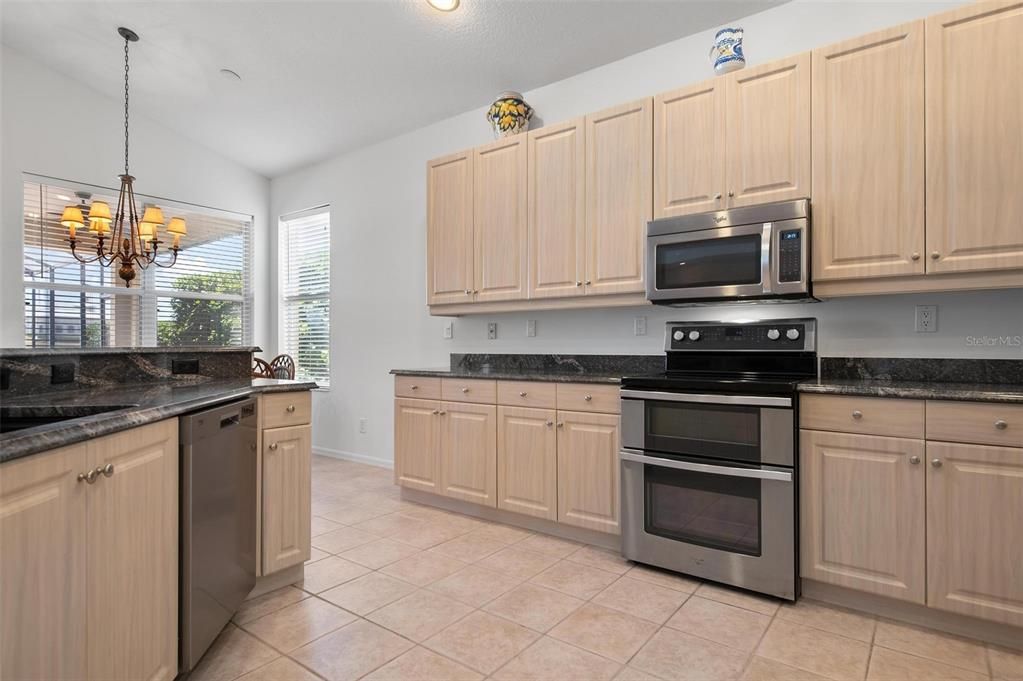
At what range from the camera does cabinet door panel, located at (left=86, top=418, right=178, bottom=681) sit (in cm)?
124

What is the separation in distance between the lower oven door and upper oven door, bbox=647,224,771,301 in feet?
2.63

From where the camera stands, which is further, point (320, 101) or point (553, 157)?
point (320, 101)

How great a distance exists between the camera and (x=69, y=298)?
427 cm

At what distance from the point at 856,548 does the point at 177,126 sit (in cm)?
574

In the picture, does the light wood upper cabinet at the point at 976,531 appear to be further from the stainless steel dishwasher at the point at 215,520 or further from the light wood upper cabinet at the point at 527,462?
the stainless steel dishwasher at the point at 215,520

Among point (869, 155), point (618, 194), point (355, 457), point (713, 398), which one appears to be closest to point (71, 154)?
point (355, 457)

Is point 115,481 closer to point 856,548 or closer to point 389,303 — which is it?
point 856,548

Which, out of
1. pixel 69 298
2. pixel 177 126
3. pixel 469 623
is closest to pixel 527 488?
pixel 469 623

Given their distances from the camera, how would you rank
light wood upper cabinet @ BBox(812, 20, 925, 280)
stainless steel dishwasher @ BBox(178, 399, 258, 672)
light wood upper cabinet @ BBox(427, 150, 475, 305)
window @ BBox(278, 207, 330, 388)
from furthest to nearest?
1. window @ BBox(278, 207, 330, 388)
2. light wood upper cabinet @ BBox(427, 150, 475, 305)
3. light wood upper cabinet @ BBox(812, 20, 925, 280)
4. stainless steel dishwasher @ BBox(178, 399, 258, 672)

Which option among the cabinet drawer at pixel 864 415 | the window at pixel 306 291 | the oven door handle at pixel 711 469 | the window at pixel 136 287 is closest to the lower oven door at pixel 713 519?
the oven door handle at pixel 711 469

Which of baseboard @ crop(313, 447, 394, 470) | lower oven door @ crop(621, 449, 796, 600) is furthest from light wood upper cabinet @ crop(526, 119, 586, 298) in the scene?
baseboard @ crop(313, 447, 394, 470)

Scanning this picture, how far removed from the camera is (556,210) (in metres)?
3.15

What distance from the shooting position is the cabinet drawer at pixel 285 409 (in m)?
2.24

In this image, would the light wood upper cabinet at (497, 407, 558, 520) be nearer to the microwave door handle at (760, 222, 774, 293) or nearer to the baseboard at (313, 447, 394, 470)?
the microwave door handle at (760, 222, 774, 293)
